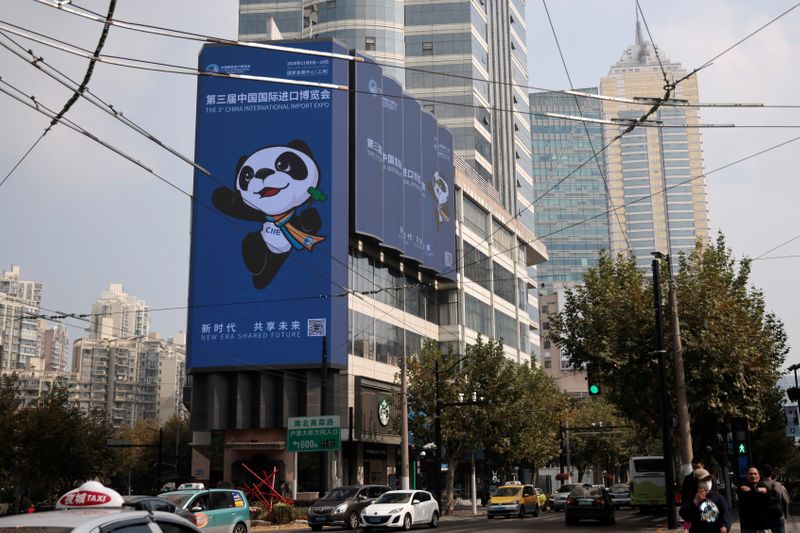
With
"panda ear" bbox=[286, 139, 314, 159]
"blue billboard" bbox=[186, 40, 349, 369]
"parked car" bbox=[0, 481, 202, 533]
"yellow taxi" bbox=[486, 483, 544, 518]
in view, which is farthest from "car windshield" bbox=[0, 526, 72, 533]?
"panda ear" bbox=[286, 139, 314, 159]

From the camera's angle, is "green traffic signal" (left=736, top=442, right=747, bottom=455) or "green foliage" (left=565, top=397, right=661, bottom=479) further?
"green foliage" (left=565, top=397, right=661, bottom=479)

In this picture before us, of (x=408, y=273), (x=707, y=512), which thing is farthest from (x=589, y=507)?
(x=408, y=273)

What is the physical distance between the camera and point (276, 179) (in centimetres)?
5700

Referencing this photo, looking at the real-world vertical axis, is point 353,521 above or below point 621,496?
above

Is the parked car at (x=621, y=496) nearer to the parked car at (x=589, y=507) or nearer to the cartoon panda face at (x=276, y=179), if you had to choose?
the parked car at (x=589, y=507)

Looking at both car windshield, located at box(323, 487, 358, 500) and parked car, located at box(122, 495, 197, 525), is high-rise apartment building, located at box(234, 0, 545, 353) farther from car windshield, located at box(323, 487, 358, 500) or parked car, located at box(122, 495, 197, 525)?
parked car, located at box(122, 495, 197, 525)

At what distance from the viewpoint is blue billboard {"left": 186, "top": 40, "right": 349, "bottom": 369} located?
56.2m

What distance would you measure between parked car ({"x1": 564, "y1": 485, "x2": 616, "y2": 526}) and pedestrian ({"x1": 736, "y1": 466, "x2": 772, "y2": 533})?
1859 centimetres

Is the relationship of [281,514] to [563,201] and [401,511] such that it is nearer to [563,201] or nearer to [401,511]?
[401,511]

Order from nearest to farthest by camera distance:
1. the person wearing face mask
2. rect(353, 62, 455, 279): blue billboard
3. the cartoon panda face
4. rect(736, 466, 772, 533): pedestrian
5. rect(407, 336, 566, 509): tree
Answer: the person wearing face mask, rect(736, 466, 772, 533): pedestrian, rect(407, 336, 566, 509): tree, the cartoon panda face, rect(353, 62, 455, 279): blue billboard

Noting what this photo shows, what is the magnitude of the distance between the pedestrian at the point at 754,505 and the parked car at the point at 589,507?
18595 millimetres

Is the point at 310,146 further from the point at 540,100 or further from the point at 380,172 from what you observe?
the point at 540,100

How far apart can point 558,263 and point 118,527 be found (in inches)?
7076

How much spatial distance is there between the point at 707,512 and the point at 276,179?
47717mm
